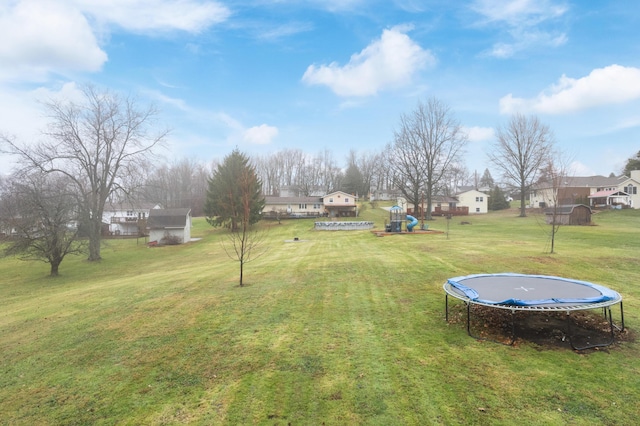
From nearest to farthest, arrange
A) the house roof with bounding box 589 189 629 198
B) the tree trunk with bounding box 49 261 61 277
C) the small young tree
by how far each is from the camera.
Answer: the small young tree, the tree trunk with bounding box 49 261 61 277, the house roof with bounding box 589 189 629 198

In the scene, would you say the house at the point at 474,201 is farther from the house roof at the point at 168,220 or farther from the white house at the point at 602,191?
the house roof at the point at 168,220

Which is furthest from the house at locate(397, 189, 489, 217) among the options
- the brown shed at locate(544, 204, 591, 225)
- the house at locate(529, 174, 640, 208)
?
the brown shed at locate(544, 204, 591, 225)

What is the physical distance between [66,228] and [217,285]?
51.1ft

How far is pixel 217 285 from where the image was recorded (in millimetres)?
Answer: 11656

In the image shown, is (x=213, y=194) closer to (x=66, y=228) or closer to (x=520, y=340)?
A: (x=66, y=228)

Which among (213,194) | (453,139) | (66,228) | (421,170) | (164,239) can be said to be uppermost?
(453,139)

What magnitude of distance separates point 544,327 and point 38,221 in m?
25.5

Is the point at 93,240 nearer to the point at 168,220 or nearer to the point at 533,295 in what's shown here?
the point at 168,220

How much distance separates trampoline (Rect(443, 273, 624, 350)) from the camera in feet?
20.0

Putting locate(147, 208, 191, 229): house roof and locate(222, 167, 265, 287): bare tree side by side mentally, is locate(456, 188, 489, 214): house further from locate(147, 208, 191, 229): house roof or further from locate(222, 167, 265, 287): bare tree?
locate(147, 208, 191, 229): house roof

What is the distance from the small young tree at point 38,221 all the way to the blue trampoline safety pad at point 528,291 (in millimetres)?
22748

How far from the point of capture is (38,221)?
19969 millimetres

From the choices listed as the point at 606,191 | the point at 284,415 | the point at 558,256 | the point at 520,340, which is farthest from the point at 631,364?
the point at 606,191

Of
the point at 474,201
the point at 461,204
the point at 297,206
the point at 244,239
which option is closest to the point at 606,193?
the point at 474,201
